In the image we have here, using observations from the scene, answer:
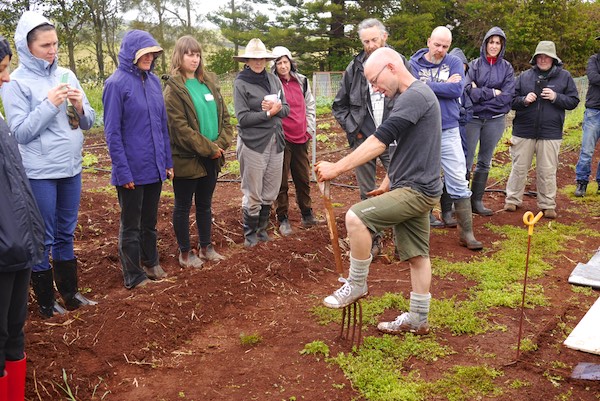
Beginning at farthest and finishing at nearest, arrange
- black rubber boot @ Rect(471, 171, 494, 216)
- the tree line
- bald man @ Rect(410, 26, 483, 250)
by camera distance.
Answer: the tree line
black rubber boot @ Rect(471, 171, 494, 216)
bald man @ Rect(410, 26, 483, 250)

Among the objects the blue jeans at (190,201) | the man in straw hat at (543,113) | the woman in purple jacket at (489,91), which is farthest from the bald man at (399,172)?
the man in straw hat at (543,113)

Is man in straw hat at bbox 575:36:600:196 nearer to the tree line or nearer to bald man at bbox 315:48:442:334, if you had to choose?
→ bald man at bbox 315:48:442:334

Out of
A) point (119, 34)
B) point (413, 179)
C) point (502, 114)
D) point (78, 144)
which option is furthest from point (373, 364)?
point (119, 34)

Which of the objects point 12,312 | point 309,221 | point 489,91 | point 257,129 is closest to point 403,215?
point 12,312

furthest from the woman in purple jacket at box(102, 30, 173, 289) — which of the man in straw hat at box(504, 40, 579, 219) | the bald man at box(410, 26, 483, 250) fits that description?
the man in straw hat at box(504, 40, 579, 219)

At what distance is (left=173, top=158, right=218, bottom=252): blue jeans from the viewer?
217 inches

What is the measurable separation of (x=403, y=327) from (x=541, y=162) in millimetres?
4218

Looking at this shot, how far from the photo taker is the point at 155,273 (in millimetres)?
5418

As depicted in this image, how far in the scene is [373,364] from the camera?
3842mm

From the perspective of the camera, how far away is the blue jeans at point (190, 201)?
552 cm

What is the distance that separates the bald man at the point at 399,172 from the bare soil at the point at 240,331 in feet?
1.96

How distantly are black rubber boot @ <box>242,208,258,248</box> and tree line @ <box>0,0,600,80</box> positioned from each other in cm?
1746

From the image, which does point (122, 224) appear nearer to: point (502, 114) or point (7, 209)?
point (7, 209)

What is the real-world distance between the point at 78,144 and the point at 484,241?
4372 millimetres
